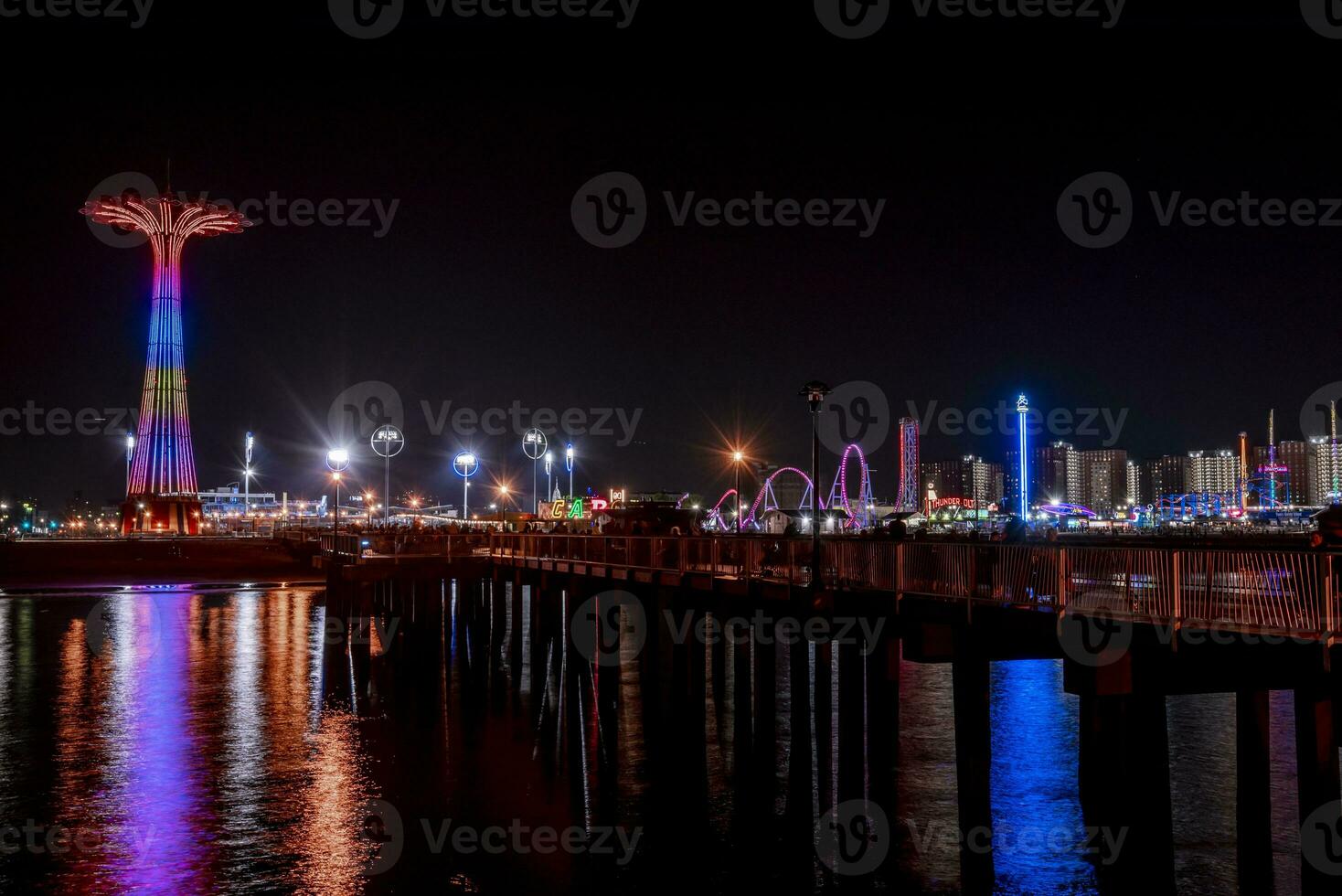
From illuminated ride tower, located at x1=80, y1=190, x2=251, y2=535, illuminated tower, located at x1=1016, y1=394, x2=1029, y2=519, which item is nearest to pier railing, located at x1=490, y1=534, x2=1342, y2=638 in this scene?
illuminated tower, located at x1=1016, y1=394, x2=1029, y2=519

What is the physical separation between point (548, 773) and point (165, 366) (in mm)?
88819

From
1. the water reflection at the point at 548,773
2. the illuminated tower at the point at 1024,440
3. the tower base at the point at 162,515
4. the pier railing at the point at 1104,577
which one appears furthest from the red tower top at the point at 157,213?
the pier railing at the point at 1104,577

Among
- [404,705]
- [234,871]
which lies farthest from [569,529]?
[234,871]

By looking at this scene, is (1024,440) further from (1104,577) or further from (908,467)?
(1104,577)

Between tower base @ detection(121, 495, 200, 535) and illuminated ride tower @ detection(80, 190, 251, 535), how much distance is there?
83mm

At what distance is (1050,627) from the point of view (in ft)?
57.8

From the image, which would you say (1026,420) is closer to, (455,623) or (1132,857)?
(455,623)

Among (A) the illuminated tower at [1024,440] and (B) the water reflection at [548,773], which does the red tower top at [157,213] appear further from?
(A) the illuminated tower at [1024,440]

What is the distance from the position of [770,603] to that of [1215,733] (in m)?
14.1

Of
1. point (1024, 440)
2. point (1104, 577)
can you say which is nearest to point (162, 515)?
point (1024, 440)

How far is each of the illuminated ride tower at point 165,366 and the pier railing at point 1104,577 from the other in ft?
299

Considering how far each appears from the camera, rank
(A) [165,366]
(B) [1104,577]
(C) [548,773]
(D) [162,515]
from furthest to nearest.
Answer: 1. (D) [162,515]
2. (A) [165,366]
3. (C) [548,773]
4. (B) [1104,577]

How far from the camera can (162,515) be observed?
10819cm

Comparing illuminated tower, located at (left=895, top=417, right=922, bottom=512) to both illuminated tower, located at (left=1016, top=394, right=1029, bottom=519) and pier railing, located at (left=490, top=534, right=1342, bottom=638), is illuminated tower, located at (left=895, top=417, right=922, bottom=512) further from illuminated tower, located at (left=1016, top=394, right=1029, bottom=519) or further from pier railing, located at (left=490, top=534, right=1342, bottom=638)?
pier railing, located at (left=490, top=534, right=1342, bottom=638)
